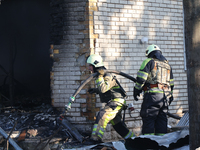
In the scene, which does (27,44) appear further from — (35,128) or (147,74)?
(147,74)

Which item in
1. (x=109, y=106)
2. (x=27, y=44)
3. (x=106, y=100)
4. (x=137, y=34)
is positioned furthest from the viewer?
(x=27, y=44)

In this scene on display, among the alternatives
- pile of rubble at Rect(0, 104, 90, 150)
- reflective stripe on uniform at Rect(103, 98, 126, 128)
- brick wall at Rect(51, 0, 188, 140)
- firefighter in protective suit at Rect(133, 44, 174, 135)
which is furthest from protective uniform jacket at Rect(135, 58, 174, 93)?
pile of rubble at Rect(0, 104, 90, 150)

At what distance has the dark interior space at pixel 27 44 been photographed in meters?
8.84

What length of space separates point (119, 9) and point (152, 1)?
99 cm

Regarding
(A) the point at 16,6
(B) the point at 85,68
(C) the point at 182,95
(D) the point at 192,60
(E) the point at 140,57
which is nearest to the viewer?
(D) the point at 192,60

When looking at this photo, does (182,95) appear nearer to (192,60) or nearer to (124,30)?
(124,30)

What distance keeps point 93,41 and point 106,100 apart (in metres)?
1.56

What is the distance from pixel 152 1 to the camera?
5949 mm

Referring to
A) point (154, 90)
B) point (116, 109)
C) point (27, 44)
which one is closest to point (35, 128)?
point (116, 109)

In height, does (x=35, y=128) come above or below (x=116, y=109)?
below

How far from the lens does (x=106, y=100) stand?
4.59m

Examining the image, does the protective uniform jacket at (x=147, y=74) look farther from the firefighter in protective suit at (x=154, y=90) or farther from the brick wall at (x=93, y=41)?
the brick wall at (x=93, y=41)

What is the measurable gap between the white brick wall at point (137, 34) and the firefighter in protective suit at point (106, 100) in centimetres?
100

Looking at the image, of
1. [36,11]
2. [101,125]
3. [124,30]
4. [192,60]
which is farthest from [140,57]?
[36,11]
